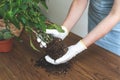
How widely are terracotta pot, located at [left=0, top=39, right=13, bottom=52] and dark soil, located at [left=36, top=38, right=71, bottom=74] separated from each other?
0.63 ft

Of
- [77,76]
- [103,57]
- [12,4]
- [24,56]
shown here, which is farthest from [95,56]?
[12,4]

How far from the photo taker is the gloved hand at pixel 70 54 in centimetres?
107

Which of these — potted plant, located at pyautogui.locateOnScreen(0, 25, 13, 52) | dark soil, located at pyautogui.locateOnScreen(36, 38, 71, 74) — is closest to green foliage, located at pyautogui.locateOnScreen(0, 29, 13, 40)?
potted plant, located at pyautogui.locateOnScreen(0, 25, 13, 52)

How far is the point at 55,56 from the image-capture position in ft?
3.58

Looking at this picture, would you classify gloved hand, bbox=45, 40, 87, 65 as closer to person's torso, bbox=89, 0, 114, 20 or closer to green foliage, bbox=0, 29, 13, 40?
green foliage, bbox=0, 29, 13, 40

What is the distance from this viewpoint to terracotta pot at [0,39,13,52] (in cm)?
116

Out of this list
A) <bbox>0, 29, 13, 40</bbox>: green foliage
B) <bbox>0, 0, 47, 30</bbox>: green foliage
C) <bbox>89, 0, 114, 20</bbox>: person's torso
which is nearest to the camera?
<bbox>0, 0, 47, 30</bbox>: green foliage

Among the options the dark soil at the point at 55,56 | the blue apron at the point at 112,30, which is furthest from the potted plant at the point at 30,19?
the blue apron at the point at 112,30

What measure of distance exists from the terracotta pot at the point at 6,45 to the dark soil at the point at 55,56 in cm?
19

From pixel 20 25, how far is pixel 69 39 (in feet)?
1.08

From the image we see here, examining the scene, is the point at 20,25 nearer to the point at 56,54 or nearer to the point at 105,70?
the point at 56,54

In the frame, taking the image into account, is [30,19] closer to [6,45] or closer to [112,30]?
[6,45]

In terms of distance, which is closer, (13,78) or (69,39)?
(13,78)

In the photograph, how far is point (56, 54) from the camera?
109 cm
